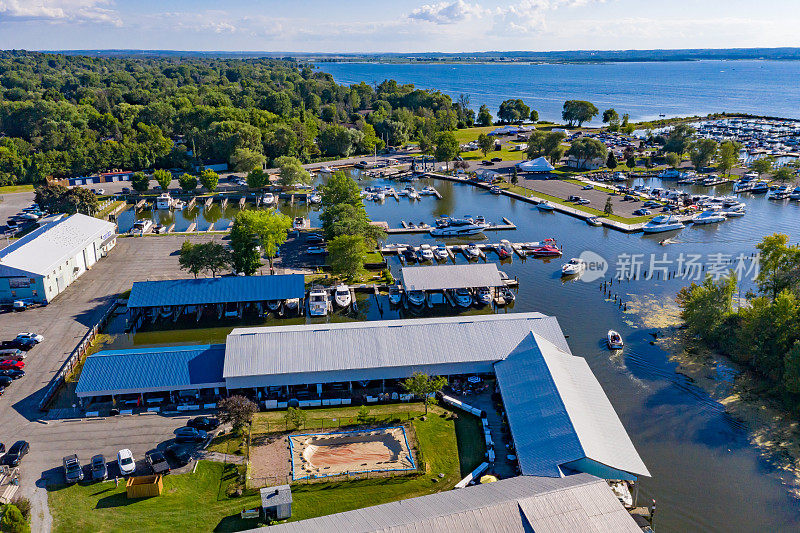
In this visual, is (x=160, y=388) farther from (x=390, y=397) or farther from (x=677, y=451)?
(x=677, y=451)

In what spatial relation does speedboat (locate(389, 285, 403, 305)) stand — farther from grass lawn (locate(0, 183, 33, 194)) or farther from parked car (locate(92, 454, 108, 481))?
grass lawn (locate(0, 183, 33, 194))

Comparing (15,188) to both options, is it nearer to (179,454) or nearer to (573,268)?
(179,454)

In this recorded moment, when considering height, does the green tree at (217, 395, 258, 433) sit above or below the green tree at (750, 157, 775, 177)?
below

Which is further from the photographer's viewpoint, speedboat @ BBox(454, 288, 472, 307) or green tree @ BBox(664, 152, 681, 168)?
green tree @ BBox(664, 152, 681, 168)

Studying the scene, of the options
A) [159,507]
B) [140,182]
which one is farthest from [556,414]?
[140,182]

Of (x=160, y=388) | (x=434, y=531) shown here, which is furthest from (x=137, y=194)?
(x=434, y=531)

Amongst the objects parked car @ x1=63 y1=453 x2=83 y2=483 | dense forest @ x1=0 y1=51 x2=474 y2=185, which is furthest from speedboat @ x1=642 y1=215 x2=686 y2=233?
parked car @ x1=63 y1=453 x2=83 y2=483

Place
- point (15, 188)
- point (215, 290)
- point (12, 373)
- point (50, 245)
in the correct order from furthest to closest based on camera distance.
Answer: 1. point (15, 188)
2. point (50, 245)
3. point (215, 290)
4. point (12, 373)
